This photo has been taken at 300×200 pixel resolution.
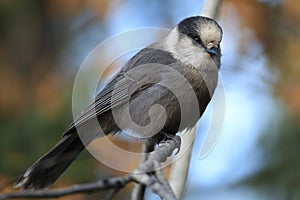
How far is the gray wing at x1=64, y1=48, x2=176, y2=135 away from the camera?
158 inches

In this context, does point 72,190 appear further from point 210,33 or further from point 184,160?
point 210,33

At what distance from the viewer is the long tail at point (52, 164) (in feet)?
11.8

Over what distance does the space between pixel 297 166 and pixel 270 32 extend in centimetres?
133

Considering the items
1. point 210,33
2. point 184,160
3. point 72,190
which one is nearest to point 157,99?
point 210,33

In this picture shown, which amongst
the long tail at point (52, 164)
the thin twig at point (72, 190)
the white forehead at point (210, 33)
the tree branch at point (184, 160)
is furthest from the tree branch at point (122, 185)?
the white forehead at point (210, 33)

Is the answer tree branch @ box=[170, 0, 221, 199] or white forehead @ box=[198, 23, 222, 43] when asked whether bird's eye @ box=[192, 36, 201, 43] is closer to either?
white forehead @ box=[198, 23, 222, 43]

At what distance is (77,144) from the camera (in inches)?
158

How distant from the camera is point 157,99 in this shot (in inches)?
155

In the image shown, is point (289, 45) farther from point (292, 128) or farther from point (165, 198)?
point (165, 198)

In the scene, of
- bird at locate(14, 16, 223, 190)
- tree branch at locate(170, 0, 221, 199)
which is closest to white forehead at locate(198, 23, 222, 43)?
bird at locate(14, 16, 223, 190)

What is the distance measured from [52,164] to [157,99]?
27.7 inches

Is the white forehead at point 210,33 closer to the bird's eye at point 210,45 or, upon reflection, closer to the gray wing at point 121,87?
the bird's eye at point 210,45

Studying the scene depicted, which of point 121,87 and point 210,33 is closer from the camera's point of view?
point 210,33

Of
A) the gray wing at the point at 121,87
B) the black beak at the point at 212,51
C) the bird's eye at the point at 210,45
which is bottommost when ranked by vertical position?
the gray wing at the point at 121,87
